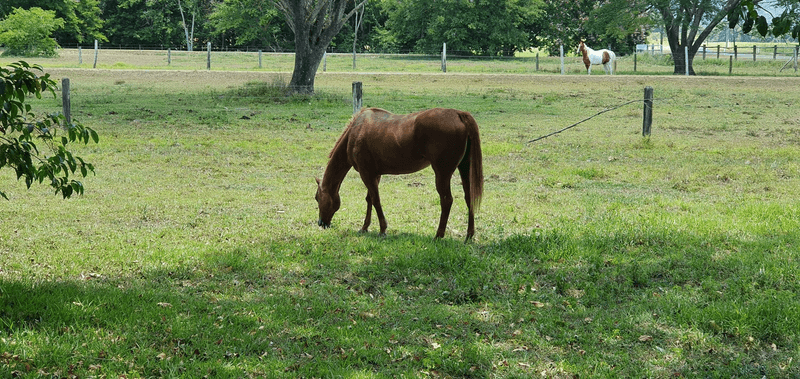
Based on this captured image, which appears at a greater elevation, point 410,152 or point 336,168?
point 410,152

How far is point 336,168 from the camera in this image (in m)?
Result: 7.74

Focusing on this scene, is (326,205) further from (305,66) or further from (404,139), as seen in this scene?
(305,66)

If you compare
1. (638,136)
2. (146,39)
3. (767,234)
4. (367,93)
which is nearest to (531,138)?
(638,136)

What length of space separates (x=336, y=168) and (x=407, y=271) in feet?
5.95

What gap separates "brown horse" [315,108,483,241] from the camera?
22.8 feet

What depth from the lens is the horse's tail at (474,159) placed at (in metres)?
6.95

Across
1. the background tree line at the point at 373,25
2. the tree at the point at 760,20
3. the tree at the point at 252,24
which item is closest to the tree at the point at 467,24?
the background tree line at the point at 373,25

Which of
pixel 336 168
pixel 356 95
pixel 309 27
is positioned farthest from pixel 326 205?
pixel 309 27

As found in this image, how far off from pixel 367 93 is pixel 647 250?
18.0m

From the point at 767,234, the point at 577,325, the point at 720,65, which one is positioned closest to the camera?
the point at 577,325

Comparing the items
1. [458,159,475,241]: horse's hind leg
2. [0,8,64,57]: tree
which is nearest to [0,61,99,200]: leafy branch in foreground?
[458,159,475,241]: horse's hind leg

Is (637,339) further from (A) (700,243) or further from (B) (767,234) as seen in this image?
(B) (767,234)

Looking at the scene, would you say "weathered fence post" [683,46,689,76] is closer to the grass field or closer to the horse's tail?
the grass field

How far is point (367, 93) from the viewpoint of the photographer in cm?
2430
